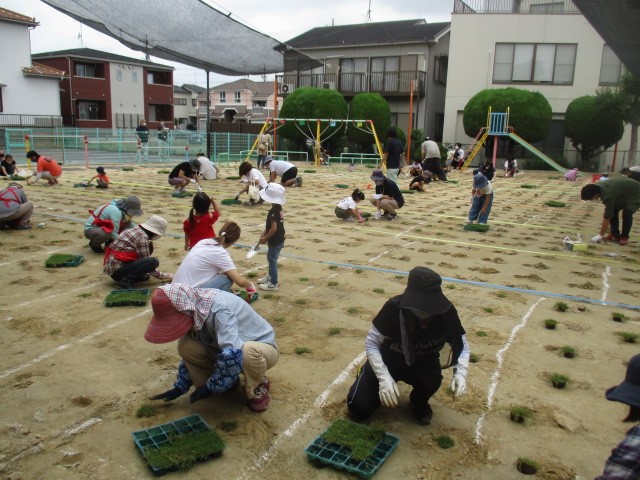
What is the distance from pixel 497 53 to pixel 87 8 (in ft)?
74.9

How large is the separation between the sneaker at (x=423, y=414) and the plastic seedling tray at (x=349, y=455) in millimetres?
315

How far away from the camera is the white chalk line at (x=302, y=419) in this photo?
330cm

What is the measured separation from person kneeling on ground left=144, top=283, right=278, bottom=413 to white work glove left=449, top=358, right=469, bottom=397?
48.2 inches

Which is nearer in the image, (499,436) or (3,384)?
(499,436)

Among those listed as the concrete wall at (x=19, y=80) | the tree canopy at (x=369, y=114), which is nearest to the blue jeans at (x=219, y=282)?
the tree canopy at (x=369, y=114)

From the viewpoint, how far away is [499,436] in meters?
3.64

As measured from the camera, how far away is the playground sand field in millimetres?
3383

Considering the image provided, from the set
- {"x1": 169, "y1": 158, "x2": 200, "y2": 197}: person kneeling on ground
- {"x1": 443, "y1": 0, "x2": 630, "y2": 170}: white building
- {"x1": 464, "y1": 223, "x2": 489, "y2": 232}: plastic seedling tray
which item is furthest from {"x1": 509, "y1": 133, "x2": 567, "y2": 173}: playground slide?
{"x1": 169, "y1": 158, "x2": 200, "y2": 197}: person kneeling on ground

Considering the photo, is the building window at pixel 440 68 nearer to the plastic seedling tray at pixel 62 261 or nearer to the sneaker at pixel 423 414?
the plastic seedling tray at pixel 62 261

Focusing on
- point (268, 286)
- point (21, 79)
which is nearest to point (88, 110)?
point (21, 79)

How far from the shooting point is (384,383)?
3.49 m

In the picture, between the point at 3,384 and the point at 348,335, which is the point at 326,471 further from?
the point at 3,384

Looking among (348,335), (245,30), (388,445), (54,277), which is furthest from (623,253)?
(245,30)

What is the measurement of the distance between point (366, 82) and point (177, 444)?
3241 centimetres
